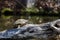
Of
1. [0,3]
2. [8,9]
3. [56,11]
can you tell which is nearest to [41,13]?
[56,11]

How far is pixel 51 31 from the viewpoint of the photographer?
27.5ft

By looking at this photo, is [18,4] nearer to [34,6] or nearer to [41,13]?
[34,6]

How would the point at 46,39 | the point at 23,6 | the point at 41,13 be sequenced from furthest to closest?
the point at 23,6, the point at 41,13, the point at 46,39

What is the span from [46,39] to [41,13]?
12.2 metres

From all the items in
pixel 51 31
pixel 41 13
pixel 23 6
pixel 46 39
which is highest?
pixel 23 6

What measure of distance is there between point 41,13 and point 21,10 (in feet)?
6.46

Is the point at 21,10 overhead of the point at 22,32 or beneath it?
overhead

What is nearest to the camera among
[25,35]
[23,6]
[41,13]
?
[25,35]

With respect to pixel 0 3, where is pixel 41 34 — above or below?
below

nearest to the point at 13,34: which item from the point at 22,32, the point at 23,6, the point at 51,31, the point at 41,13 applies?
the point at 22,32

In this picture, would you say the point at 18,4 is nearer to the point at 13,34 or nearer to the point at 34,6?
the point at 34,6

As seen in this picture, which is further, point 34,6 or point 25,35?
point 34,6

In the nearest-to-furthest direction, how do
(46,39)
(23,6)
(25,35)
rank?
(46,39), (25,35), (23,6)

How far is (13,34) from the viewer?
8.42 meters
